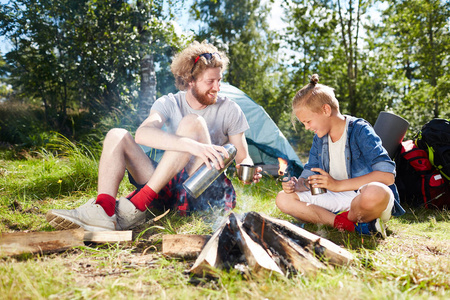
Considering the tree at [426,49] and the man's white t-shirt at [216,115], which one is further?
the tree at [426,49]

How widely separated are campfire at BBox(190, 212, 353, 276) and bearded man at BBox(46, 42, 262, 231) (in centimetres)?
47

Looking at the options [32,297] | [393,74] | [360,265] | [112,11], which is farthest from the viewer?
[393,74]

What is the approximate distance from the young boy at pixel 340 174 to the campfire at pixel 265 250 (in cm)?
56

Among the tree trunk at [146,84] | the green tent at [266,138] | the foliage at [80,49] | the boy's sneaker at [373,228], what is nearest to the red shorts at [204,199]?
the boy's sneaker at [373,228]

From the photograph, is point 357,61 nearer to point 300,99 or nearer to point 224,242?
point 300,99

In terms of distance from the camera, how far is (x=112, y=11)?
6875 millimetres

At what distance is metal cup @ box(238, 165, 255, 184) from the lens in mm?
2207

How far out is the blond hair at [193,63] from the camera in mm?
2652

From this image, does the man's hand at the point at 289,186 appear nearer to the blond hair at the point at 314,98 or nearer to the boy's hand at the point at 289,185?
the boy's hand at the point at 289,185

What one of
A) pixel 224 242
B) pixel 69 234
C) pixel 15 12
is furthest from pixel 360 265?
pixel 15 12

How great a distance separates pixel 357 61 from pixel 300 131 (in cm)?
255

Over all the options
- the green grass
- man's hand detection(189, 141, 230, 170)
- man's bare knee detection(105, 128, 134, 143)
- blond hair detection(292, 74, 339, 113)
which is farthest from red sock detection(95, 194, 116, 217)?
blond hair detection(292, 74, 339, 113)

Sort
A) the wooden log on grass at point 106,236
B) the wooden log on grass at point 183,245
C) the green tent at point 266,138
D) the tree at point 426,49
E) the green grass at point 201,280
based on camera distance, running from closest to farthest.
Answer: the green grass at point 201,280 < the wooden log on grass at point 183,245 < the wooden log on grass at point 106,236 < the green tent at point 266,138 < the tree at point 426,49

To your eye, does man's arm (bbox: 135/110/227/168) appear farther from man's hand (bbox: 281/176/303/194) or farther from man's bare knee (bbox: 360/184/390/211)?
man's bare knee (bbox: 360/184/390/211)
